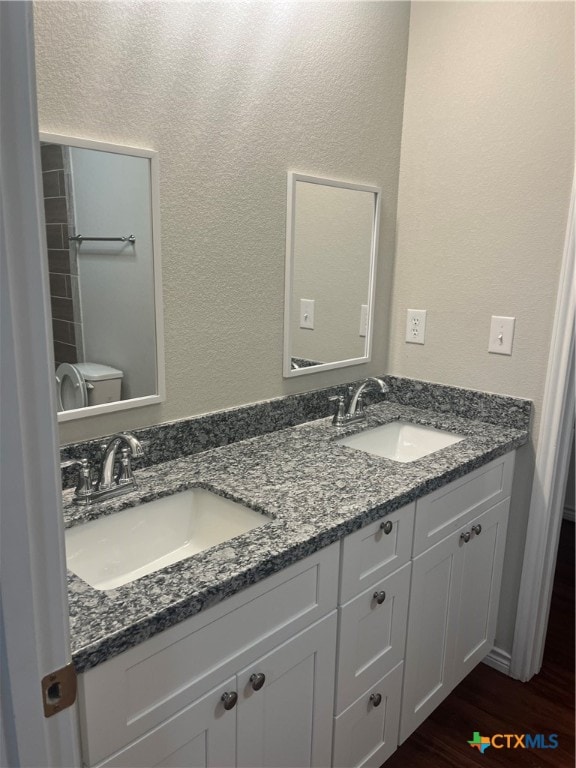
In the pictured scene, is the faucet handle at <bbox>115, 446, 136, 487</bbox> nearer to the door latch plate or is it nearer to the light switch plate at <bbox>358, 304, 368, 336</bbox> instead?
the door latch plate

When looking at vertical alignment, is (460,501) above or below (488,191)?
below

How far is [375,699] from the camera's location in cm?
149

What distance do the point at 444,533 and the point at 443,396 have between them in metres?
0.60

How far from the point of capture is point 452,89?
6.27 ft

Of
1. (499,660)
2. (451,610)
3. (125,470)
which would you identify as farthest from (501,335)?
(125,470)

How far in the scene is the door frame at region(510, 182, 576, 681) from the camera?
1749 millimetres

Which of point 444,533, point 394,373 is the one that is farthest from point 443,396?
point 444,533

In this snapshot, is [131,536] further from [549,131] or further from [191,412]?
[549,131]

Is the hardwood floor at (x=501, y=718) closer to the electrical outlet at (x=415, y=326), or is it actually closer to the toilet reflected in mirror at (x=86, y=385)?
the electrical outlet at (x=415, y=326)

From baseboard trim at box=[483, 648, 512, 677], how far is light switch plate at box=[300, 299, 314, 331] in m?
1.35

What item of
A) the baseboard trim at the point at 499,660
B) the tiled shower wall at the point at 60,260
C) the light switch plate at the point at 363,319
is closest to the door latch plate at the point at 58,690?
the tiled shower wall at the point at 60,260

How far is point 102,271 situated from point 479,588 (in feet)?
4.97

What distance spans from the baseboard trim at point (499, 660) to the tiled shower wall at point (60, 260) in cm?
178

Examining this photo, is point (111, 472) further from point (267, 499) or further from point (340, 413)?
point (340, 413)
